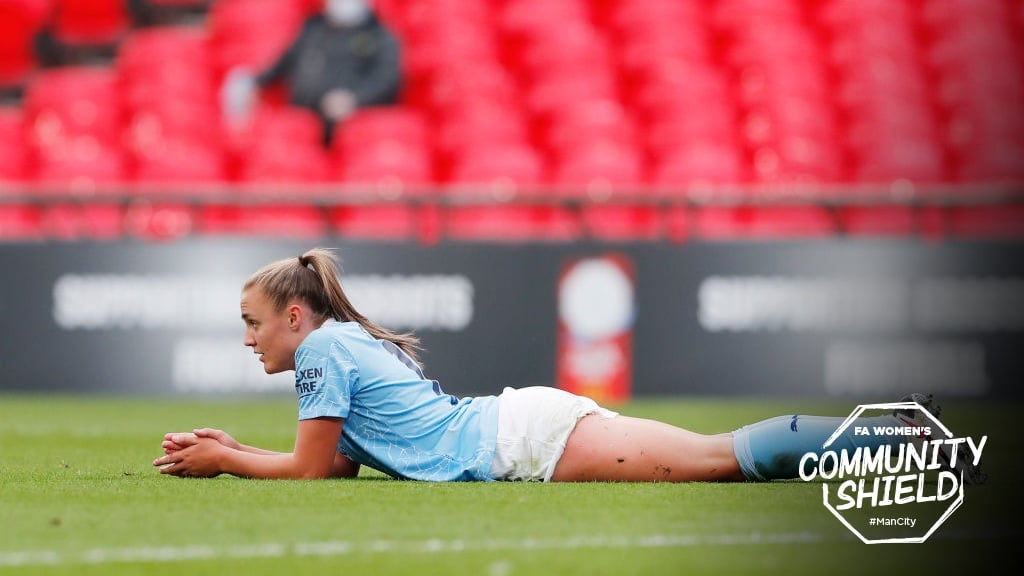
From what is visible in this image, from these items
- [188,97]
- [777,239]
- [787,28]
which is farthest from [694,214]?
[188,97]

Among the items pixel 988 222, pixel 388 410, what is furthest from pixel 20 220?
pixel 388 410

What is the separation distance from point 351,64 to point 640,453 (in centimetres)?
868

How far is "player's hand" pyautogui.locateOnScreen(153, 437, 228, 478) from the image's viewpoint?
5.49m

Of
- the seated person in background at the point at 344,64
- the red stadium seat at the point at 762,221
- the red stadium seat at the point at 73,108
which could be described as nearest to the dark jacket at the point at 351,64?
the seated person in background at the point at 344,64

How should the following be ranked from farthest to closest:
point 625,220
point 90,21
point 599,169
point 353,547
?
1. point 90,21
2. point 599,169
3. point 625,220
4. point 353,547

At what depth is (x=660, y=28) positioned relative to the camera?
1522cm

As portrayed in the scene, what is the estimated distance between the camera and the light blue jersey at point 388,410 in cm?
526

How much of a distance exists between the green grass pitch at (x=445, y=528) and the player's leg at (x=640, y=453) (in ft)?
0.29

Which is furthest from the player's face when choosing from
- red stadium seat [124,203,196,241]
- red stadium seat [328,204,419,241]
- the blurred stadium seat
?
red stadium seat [124,203,196,241]

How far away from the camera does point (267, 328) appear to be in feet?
17.7

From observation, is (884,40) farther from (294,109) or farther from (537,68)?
(294,109)

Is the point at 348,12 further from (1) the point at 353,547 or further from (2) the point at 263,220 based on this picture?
(1) the point at 353,547

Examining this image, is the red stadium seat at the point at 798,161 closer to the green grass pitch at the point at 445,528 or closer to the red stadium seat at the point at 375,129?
the red stadium seat at the point at 375,129

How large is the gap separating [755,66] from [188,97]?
543cm
